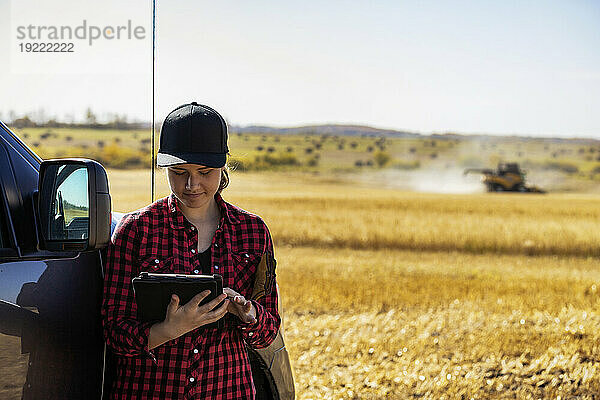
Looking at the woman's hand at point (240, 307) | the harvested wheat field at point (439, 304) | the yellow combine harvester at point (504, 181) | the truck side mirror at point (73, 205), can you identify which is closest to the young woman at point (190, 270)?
the woman's hand at point (240, 307)

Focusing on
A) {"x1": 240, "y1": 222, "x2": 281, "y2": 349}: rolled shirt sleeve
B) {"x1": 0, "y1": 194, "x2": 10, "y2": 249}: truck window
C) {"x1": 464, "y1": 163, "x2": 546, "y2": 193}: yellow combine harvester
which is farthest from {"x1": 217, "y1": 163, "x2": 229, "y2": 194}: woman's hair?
{"x1": 464, "y1": 163, "x2": 546, "y2": 193}: yellow combine harvester

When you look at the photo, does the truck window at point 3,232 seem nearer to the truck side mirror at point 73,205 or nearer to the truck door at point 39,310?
the truck door at point 39,310

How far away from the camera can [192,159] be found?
101 inches

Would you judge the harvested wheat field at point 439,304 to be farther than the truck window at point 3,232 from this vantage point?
Yes

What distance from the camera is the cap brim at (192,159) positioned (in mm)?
2572

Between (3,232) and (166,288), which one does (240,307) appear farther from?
(3,232)

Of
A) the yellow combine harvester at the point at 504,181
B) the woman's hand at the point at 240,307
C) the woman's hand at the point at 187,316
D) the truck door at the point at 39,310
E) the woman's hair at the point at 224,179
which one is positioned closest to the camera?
the truck door at the point at 39,310

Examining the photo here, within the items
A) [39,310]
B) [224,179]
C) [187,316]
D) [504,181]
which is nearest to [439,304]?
[224,179]

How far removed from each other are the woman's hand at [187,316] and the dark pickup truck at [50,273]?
27 centimetres

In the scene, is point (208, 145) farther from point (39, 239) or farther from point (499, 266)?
point (499, 266)

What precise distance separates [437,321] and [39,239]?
21.0ft

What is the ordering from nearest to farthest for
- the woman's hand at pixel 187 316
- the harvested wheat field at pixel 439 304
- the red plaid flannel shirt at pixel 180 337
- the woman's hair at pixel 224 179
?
the woman's hand at pixel 187 316 < the red plaid flannel shirt at pixel 180 337 < the woman's hair at pixel 224 179 < the harvested wheat field at pixel 439 304

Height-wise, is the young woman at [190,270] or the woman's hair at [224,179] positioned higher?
the woman's hair at [224,179]

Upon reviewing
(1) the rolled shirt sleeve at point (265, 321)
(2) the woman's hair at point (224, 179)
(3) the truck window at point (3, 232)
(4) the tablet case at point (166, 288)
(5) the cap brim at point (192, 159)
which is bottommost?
(1) the rolled shirt sleeve at point (265, 321)
